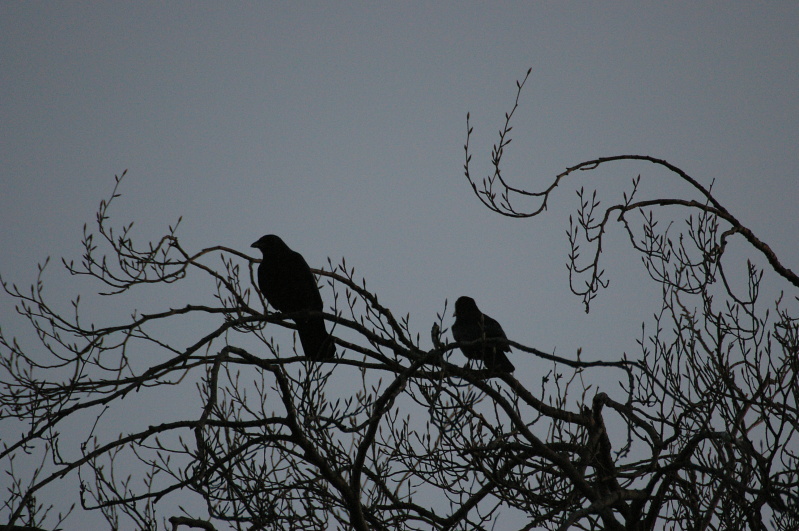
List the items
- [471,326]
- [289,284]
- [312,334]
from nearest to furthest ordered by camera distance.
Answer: [312,334] < [289,284] < [471,326]

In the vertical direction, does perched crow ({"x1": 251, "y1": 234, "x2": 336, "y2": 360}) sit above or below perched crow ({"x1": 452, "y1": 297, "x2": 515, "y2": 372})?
above

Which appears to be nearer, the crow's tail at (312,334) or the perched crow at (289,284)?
the crow's tail at (312,334)

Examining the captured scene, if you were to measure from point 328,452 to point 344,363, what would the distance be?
0.58m

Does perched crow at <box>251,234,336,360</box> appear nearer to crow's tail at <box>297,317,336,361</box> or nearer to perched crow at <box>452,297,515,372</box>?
crow's tail at <box>297,317,336,361</box>

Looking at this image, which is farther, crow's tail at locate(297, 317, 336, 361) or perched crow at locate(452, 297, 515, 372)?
perched crow at locate(452, 297, 515, 372)

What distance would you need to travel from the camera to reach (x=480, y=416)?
13.0 ft

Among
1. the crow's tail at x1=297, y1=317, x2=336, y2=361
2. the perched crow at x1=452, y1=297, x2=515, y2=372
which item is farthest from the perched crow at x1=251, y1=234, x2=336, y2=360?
the perched crow at x1=452, y1=297, x2=515, y2=372

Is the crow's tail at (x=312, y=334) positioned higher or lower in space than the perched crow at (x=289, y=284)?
lower

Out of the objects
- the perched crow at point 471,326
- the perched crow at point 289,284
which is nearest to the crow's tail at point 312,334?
the perched crow at point 289,284

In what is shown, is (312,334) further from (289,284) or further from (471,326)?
(471,326)

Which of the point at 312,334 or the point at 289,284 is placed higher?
the point at 289,284

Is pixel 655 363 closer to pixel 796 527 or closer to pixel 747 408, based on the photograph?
pixel 747 408

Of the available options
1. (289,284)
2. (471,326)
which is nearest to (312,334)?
(289,284)

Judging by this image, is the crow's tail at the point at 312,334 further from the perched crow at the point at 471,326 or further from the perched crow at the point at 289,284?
the perched crow at the point at 471,326
